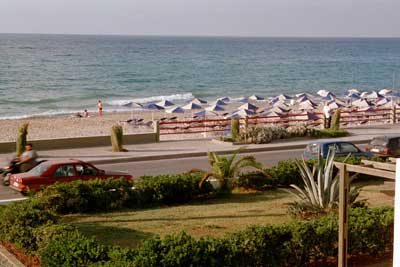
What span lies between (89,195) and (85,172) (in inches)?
116

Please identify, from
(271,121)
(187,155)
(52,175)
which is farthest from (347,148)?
(271,121)

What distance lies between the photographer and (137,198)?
56.3 ft

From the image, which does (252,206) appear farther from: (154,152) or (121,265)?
(154,152)

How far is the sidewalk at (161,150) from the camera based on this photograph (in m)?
26.4

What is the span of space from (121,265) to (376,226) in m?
4.92

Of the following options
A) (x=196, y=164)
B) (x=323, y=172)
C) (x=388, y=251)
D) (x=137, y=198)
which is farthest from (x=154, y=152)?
(x=388, y=251)

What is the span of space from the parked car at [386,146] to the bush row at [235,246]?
43.7 ft

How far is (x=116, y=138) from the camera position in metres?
27.7

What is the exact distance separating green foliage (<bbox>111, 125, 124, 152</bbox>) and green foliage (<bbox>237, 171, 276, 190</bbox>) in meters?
9.52

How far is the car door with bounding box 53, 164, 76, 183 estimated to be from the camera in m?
18.7

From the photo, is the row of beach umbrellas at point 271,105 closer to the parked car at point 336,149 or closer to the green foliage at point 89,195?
the parked car at point 336,149

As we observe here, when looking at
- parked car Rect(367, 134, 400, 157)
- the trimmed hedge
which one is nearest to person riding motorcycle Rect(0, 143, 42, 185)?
the trimmed hedge

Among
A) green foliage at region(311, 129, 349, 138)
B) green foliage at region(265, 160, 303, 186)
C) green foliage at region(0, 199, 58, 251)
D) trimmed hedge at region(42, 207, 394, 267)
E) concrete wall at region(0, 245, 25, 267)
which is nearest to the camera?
trimmed hedge at region(42, 207, 394, 267)

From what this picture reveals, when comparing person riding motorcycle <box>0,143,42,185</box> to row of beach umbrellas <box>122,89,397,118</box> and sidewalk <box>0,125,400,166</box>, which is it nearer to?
sidewalk <box>0,125,400,166</box>
